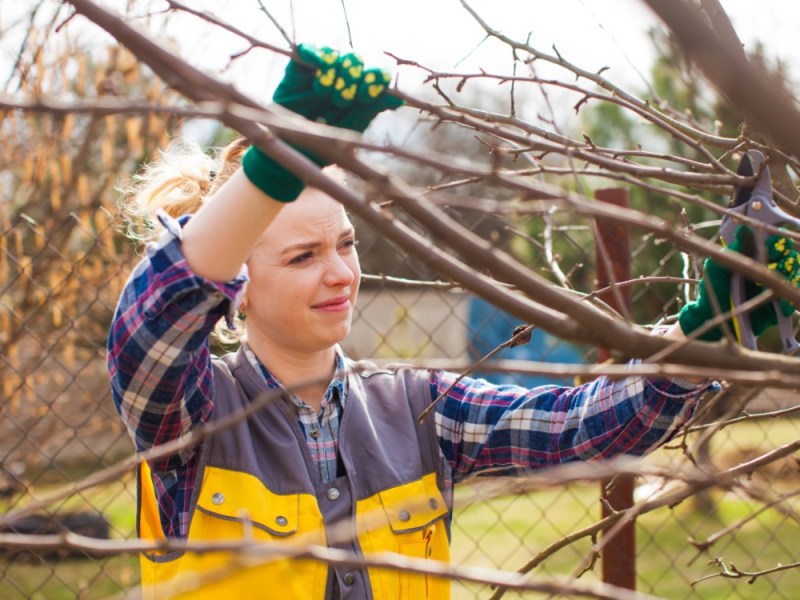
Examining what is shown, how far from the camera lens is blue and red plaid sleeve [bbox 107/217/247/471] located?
4.23 feet

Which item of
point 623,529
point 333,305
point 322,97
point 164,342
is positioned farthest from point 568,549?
point 322,97

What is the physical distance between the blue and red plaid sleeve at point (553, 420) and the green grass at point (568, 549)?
1.44 metres

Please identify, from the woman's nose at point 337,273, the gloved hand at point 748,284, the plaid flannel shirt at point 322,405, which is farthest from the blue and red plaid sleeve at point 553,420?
the woman's nose at point 337,273

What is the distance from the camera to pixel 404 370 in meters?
1.90

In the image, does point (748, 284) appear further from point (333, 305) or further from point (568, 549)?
point (568, 549)

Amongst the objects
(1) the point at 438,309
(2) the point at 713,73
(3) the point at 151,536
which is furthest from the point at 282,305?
(1) the point at 438,309

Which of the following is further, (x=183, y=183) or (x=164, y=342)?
(x=183, y=183)

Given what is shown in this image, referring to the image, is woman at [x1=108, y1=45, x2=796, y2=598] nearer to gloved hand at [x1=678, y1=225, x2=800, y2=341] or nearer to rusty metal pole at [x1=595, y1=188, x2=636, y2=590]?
gloved hand at [x1=678, y1=225, x2=800, y2=341]

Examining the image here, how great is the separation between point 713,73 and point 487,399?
4.22 feet

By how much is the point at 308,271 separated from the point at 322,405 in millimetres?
280

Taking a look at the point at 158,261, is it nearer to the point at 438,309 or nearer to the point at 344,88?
the point at 344,88

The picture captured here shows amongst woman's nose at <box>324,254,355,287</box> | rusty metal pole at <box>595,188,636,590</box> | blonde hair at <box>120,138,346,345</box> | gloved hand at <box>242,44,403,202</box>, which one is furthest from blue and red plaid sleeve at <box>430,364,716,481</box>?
rusty metal pole at <box>595,188,636,590</box>

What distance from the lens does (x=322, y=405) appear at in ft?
5.81

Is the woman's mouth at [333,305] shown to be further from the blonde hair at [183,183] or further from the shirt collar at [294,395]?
the blonde hair at [183,183]
